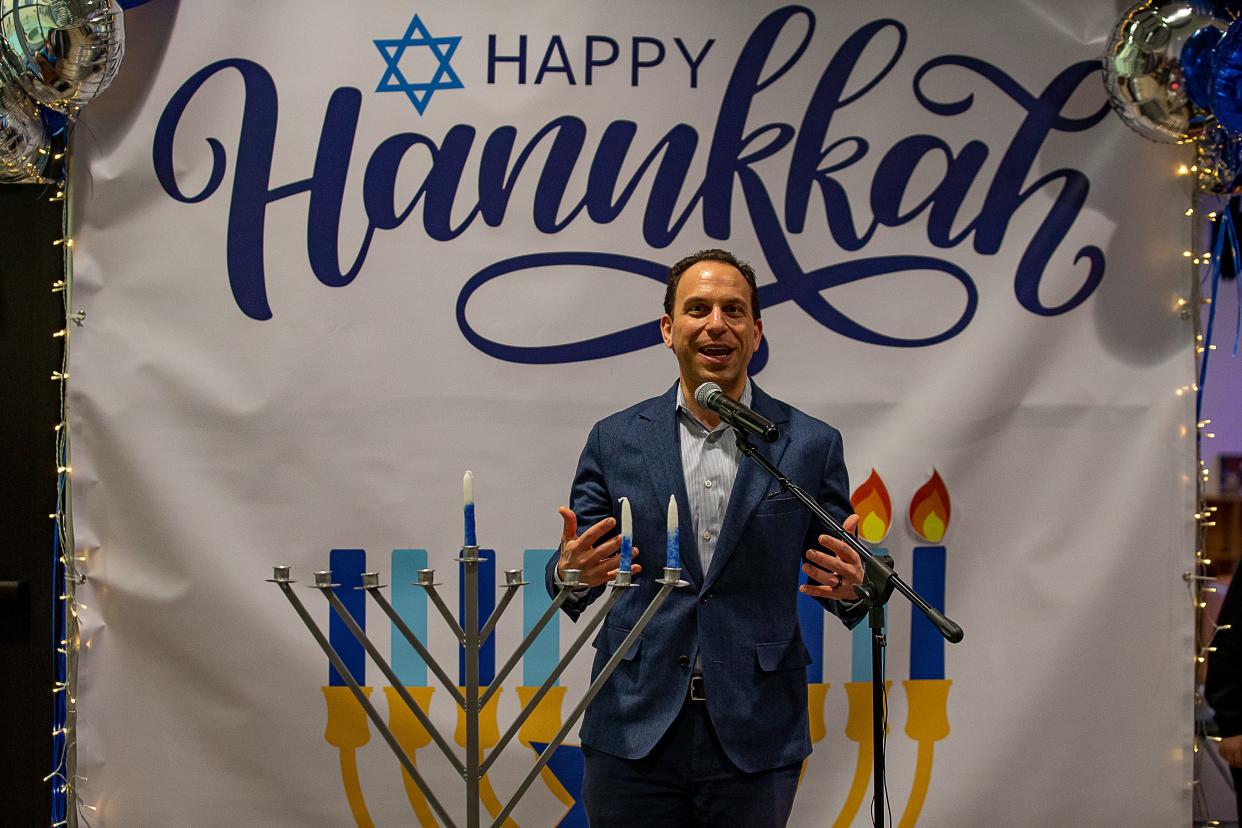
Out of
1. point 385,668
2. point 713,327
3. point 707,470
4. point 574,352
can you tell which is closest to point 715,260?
point 713,327

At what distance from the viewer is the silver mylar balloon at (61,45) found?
2754 millimetres

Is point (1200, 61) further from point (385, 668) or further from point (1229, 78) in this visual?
point (385, 668)

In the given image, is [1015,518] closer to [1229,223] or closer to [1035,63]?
[1229,223]

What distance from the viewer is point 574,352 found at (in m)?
3.23

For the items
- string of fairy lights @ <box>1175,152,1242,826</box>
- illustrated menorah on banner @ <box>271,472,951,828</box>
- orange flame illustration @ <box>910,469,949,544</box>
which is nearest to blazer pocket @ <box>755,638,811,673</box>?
illustrated menorah on banner @ <box>271,472,951,828</box>

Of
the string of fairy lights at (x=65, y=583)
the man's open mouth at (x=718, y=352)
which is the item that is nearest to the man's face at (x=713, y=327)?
the man's open mouth at (x=718, y=352)

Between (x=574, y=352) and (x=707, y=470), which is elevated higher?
(x=574, y=352)

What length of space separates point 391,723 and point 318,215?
1.43 meters

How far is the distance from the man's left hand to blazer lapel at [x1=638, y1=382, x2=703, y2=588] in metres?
0.22

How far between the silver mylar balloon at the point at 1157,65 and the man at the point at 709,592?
1.32 meters

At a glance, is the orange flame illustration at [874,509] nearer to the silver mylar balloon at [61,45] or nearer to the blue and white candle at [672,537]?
the blue and white candle at [672,537]

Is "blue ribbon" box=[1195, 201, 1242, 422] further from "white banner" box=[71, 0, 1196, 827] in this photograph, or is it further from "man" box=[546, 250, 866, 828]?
"man" box=[546, 250, 866, 828]

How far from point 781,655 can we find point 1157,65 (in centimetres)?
184

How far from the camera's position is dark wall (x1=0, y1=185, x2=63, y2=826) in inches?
127
